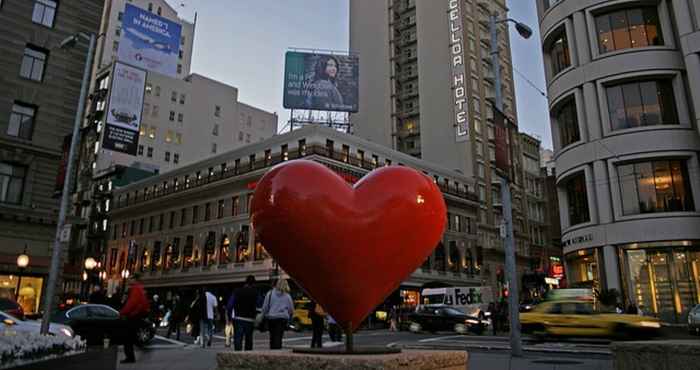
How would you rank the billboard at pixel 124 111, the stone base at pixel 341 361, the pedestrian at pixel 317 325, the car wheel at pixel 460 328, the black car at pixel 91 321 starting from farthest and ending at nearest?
→ the car wheel at pixel 460 328, the billboard at pixel 124 111, the black car at pixel 91 321, the pedestrian at pixel 317 325, the stone base at pixel 341 361

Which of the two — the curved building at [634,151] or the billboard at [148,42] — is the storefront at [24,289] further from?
the curved building at [634,151]

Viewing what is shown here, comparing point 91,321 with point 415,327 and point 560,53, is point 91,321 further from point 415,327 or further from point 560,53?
point 560,53

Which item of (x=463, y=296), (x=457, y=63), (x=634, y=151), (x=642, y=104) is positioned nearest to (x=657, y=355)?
(x=634, y=151)

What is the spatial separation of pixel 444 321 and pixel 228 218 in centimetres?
2639

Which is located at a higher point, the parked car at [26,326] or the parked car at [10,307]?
the parked car at [10,307]

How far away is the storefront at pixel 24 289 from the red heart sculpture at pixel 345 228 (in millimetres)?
24952

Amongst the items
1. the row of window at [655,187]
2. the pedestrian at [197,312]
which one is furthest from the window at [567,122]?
the pedestrian at [197,312]

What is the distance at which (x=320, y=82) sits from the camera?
48.2 metres

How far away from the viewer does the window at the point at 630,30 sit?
29.2 m

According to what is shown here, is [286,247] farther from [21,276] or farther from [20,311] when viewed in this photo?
[21,276]

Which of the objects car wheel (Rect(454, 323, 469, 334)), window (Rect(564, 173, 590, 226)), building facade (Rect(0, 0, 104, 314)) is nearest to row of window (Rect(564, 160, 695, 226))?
window (Rect(564, 173, 590, 226))

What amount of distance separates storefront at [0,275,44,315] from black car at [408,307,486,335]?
783 inches

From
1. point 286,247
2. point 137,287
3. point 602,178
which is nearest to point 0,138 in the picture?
point 137,287

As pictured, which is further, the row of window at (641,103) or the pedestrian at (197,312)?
the row of window at (641,103)
